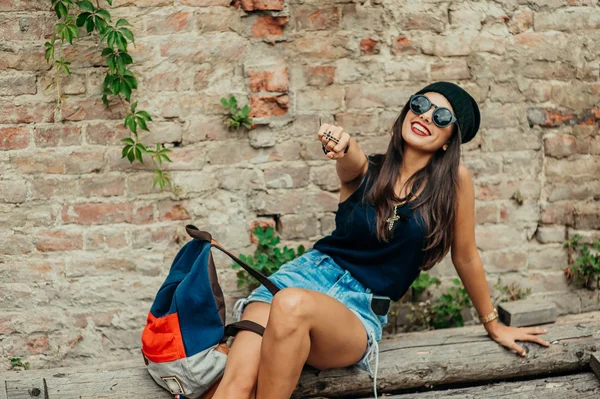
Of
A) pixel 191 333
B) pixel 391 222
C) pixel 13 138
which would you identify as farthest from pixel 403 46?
pixel 13 138

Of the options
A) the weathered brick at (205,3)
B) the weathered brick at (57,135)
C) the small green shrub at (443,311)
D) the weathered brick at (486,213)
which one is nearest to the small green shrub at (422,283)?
the small green shrub at (443,311)

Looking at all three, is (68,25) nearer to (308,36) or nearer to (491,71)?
(308,36)

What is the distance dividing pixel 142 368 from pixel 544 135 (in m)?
2.42

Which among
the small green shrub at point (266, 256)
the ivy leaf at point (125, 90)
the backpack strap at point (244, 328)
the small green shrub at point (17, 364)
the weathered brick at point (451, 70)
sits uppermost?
the weathered brick at point (451, 70)

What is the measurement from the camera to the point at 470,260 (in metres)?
3.00

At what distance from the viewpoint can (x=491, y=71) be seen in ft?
12.1

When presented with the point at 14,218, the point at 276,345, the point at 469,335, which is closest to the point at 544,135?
the point at 469,335

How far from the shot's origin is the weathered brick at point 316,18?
3.50 metres

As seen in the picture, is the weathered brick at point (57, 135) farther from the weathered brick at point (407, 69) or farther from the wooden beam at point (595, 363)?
the wooden beam at point (595, 363)

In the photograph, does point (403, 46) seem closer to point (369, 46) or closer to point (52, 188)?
point (369, 46)

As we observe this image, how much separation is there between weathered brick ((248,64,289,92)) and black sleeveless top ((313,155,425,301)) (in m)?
0.71

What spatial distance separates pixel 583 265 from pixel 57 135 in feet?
9.50

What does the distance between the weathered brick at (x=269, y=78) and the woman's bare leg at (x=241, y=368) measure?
4.27 feet

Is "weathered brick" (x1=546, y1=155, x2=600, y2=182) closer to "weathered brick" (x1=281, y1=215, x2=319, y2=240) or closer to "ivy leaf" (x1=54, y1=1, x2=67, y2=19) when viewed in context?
"weathered brick" (x1=281, y1=215, x2=319, y2=240)
